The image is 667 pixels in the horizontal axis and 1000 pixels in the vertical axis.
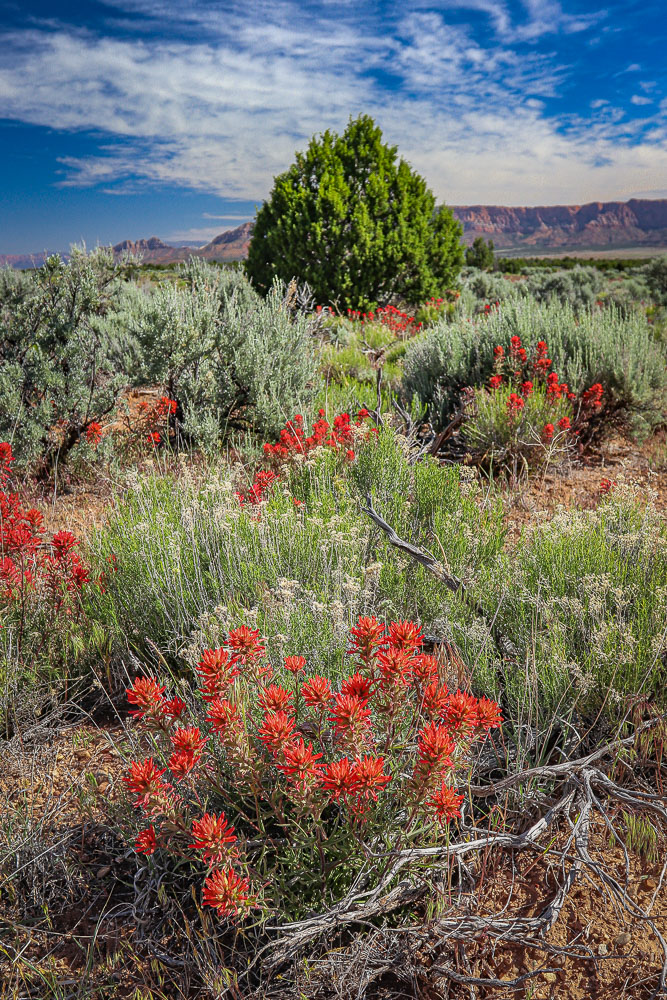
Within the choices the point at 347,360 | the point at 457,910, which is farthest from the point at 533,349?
the point at 457,910

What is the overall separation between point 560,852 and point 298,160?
12.9 m

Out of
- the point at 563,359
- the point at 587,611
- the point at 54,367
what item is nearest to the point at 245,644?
the point at 587,611

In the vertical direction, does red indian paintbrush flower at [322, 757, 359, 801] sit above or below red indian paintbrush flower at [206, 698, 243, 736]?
below

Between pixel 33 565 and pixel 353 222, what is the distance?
33.5ft

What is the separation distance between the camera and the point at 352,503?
305 cm

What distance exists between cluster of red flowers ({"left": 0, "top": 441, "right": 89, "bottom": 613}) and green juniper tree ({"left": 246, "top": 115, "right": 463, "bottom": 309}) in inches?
376

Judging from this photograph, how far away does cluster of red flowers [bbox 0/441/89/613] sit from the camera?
244 cm

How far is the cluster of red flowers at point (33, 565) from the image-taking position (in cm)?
244

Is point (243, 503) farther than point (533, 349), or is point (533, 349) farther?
point (533, 349)

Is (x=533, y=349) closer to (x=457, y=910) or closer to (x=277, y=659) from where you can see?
(x=277, y=659)

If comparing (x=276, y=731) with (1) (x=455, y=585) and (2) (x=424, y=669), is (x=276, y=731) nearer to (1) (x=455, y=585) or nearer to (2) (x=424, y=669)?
(2) (x=424, y=669)

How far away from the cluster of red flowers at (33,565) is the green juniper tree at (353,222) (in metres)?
9.54

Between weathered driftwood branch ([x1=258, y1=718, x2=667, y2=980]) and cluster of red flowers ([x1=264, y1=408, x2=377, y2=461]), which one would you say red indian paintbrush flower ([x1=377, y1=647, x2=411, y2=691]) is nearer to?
weathered driftwood branch ([x1=258, y1=718, x2=667, y2=980])

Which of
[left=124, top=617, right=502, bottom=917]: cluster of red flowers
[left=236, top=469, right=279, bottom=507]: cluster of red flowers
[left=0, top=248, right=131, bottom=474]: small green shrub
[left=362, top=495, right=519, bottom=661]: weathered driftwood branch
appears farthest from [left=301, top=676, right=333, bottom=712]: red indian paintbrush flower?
[left=0, top=248, right=131, bottom=474]: small green shrub
